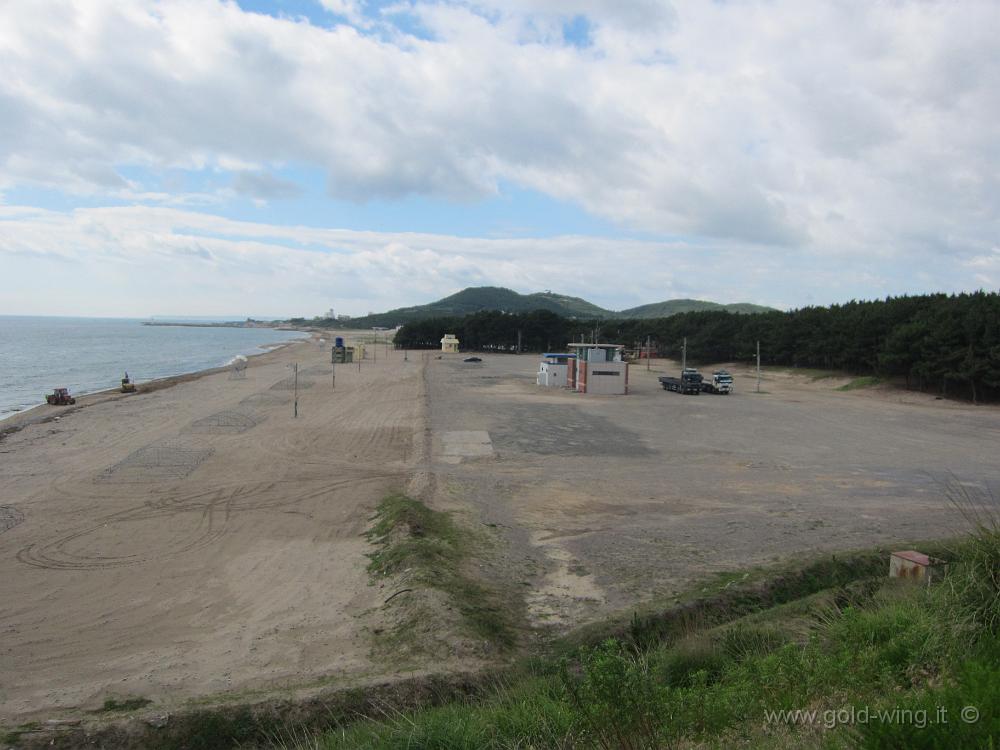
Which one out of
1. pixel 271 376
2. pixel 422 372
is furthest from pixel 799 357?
pixel 271 376

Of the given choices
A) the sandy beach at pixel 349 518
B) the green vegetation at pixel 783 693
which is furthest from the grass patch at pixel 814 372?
the green vegetation at pixel 783 693

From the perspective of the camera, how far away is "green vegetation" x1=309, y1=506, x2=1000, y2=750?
3.48 m

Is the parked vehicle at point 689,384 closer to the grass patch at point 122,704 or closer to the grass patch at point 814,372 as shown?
the grass patch at point 814,372

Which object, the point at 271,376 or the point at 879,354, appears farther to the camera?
the point at 271,376

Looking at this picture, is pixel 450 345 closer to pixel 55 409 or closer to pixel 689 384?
pixel 689 384

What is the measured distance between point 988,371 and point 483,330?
7095 centimetres

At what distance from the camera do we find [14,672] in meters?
7.85

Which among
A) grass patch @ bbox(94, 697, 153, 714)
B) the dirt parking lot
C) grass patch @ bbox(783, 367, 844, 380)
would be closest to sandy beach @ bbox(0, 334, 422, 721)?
grass patch @ bbox(94, 697, 153, 714)

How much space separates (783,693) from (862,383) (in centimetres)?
5126

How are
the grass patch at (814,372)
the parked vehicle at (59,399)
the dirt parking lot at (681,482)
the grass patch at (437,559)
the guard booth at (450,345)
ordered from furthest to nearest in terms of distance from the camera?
1. the guard booth at (450,345)
2. the grass patch at (814,372)
3. the parked vehicle at (59,399)
4. the dirt parking lot at (681,482)
5. the grass patch at (437,559)

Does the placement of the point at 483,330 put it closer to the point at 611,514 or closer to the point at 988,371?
the point at 988,371

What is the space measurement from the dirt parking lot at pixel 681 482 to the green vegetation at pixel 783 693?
9.71 feet

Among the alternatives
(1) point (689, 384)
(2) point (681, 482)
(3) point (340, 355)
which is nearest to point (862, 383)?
(1) point (689, 384)

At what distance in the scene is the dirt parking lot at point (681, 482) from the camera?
1130 centimetres
